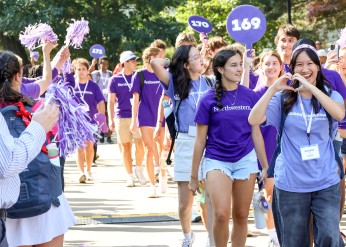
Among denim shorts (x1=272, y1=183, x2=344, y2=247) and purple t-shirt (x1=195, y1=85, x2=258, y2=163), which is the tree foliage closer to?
purple t-shirt (x1=195, y1=85, x2=258, y2=163)

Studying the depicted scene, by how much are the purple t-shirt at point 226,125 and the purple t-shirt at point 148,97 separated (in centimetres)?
556

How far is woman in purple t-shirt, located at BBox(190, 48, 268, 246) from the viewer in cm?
750

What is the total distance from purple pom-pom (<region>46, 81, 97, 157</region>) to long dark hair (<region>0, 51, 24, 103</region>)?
0.21 metres

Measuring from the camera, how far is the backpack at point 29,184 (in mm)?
5621

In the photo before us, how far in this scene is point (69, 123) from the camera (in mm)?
5895

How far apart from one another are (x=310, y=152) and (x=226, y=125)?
1290 millimetres

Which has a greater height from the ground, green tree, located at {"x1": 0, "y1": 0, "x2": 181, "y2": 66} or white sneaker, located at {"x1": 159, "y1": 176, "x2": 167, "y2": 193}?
green tree, located at {"x1": 0, "y1": 0, "x2": 181, "y2": 66}

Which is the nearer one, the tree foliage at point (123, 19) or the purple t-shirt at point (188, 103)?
the purple t-shirt at point (188, 103)

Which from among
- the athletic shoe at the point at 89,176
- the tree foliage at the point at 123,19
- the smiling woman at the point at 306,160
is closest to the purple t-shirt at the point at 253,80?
the smiling woman at the point at 306,160

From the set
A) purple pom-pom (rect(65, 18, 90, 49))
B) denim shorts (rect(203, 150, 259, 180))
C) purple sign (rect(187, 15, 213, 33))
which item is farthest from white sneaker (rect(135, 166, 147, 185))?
denim shorts (rect(203, 150, 259, 180))

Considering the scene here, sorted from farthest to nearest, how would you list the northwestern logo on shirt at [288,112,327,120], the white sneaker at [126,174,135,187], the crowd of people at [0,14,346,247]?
the white sneaker at [126,174,135,187] < the northwestern logo on shirt at [288,112,327,120] < the crowd of people at [0,14,346,247]

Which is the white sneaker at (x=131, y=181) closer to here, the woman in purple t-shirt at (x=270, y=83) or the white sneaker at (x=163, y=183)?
the white sneaker at (x=163, y=183)

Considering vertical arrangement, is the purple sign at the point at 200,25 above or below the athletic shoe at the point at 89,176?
above

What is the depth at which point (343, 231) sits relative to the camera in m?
9.42
